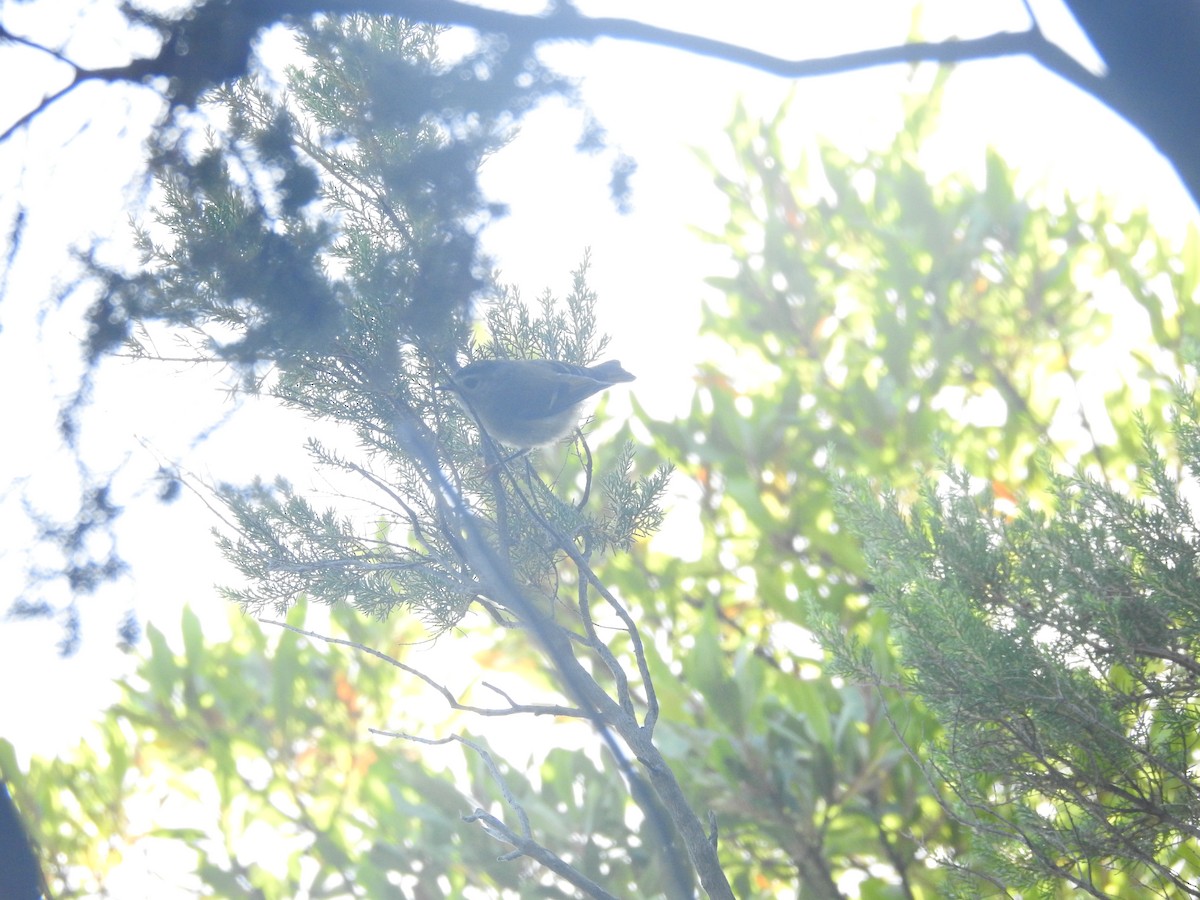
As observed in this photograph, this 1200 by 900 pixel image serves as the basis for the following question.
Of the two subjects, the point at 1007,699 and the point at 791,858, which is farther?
the point at 791,858

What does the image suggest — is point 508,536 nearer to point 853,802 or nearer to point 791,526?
point 853,802

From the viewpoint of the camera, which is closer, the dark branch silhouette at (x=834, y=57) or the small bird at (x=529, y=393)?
the dark branch silhouette at (x=834, y=57)

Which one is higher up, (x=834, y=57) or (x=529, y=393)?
(x=834, y=57)

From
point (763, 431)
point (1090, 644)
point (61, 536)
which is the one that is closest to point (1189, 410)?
point (1090, 644)

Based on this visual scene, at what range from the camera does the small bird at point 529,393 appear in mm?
2221

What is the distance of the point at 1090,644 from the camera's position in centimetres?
213

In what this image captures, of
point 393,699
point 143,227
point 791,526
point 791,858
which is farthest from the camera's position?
point 393,699

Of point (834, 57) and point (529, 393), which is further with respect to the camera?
point (529, 393)

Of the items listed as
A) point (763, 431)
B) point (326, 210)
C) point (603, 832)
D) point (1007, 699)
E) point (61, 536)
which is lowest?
point (1007, 699)

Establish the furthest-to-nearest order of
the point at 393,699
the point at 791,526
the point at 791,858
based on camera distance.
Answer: the point at 393,699 < the point at 791,526 < the point at 791,858

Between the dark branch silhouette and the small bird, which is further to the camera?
the small bird

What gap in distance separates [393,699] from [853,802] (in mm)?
2409

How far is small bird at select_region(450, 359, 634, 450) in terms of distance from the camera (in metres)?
2.22

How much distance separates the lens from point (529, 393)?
7.77ft
